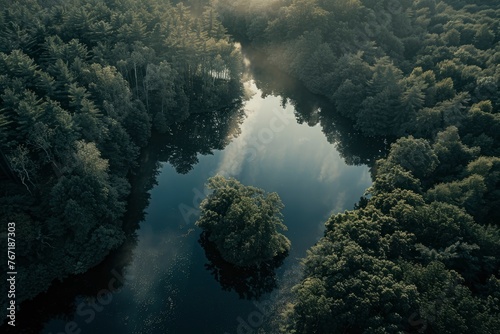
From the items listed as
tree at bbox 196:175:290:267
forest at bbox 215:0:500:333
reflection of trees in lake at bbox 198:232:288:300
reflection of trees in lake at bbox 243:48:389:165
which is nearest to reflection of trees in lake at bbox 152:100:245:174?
reflection of trees in lake at bbox 243:48:389:165

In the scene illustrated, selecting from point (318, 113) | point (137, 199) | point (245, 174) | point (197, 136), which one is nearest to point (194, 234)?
point (137, 199)

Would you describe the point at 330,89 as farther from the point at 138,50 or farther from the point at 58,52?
the point at 58,52

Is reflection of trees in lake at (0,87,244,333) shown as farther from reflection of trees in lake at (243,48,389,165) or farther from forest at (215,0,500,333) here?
forest at (215,0,500,333)

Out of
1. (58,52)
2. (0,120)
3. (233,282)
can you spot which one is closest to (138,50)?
(58,52)

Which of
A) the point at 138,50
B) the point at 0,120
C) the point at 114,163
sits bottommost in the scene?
the point at 0,120

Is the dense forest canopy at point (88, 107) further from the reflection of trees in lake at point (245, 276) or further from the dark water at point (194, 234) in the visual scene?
the reflection of trees in lake at point (245, 276)

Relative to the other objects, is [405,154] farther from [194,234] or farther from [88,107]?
[88,107]
